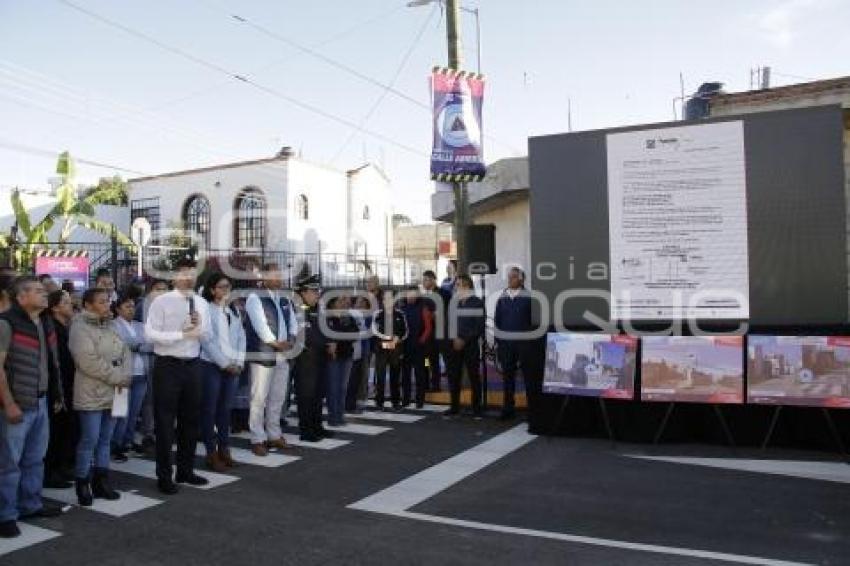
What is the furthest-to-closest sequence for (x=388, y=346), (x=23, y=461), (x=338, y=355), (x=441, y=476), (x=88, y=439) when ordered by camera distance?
(x=388, y=346)
(x=338, y=355)
(x=441, y=476)
(x=88, y=439)
(x=23, y=461)

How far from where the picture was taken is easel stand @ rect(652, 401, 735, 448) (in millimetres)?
8031

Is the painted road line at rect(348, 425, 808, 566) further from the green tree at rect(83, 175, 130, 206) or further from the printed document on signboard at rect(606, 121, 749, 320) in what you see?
the green tree at rect(83, 175, 130, 206)

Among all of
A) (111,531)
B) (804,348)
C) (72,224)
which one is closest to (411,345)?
(804,348)

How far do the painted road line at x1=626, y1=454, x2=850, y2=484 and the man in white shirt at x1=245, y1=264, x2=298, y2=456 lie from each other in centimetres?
390

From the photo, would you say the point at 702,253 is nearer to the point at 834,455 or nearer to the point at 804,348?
the point at 804,348

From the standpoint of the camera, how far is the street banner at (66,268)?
13.2 m

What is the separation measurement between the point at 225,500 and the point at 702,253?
5726mm

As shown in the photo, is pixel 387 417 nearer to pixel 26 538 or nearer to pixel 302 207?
pixel 26 538

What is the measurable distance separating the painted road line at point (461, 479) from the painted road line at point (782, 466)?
5.08 feet

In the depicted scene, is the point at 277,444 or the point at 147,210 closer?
the point at 277,444

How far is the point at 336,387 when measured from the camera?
9141 millimetres

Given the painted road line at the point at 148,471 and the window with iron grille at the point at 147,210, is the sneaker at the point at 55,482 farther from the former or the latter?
the window with iron grille at the point at 147,210

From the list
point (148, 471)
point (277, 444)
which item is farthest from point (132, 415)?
point (277, 444)

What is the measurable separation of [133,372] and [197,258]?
1082 cm
